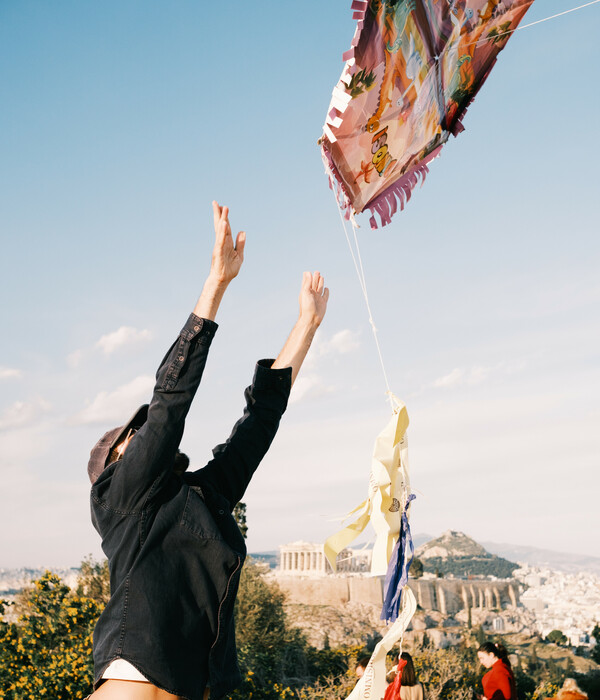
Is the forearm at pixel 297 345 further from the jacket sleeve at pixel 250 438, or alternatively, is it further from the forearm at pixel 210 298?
the forearm at pixel 210 298

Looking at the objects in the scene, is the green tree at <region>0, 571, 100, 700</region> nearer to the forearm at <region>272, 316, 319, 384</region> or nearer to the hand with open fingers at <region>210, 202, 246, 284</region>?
the forearm at <region>272, 316, 319, 384</region>

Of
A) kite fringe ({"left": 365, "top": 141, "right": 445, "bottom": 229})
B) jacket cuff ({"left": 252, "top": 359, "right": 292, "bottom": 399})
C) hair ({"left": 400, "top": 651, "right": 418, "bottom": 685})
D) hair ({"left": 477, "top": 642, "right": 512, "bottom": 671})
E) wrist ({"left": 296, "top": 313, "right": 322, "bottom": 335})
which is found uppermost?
kite fringe ({"left": 365, "top": 141, "right": 445, "bottom": 229})

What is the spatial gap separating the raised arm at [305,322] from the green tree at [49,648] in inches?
308

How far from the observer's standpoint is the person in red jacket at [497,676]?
638 cm

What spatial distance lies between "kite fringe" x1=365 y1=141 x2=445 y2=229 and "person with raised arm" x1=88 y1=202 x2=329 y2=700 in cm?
121

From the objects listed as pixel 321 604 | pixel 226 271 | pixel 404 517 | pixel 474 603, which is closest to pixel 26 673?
pixel 404 517

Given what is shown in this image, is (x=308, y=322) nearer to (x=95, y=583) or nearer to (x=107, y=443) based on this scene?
(x=107, y=443)

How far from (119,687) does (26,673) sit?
29.0 ft

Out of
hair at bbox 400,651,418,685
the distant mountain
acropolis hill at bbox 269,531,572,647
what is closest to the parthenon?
acropolis hill at bbox 269,531,572,647

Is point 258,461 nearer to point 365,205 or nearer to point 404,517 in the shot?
point 404,517

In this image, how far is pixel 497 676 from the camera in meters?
6.45

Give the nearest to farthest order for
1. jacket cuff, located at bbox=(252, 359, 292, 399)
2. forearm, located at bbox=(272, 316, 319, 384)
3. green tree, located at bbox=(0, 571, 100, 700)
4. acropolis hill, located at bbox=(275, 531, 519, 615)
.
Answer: jacket cuff, located at bbox=(252, 359, 292, 399), forearm, located at bbox=(272, 316, 319, 384), green tree, located at bbox=(0, 571, 100, 700), acropolis hill, located at bbox=(275, 531, 519, 615)

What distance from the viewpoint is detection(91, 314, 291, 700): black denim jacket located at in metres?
1.69

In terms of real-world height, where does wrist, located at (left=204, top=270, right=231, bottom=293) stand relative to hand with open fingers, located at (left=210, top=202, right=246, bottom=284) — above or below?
below
